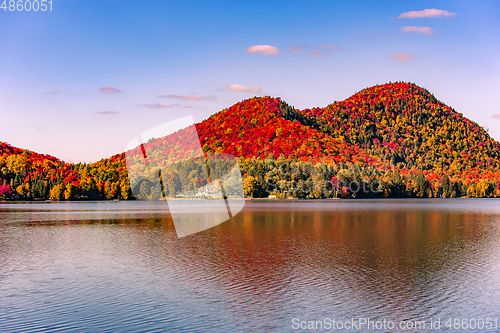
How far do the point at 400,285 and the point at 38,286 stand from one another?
16.4 m

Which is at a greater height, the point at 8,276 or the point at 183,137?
the point at 183,137

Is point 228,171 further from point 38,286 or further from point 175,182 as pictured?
point 38,286

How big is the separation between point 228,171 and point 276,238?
406 feet

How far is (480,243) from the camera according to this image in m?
35.3

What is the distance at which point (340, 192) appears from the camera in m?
151

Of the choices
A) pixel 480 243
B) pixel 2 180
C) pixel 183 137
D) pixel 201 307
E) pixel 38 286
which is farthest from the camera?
pixel 183 137

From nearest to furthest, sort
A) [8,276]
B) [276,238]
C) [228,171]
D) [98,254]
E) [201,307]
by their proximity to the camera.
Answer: [201,307]
[8,276]
[98,254]
[276,238]
[228,171]

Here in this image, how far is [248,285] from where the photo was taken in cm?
2083

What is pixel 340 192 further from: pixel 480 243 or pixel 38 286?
pixel 38 286

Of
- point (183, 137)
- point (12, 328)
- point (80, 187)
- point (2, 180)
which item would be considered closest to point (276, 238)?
point (12, 328)

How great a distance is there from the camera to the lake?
51.8 feet

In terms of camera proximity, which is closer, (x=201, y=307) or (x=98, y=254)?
(x=201, y=307)

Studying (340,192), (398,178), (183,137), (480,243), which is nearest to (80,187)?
(183,137)

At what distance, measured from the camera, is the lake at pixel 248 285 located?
1578 centimetres
